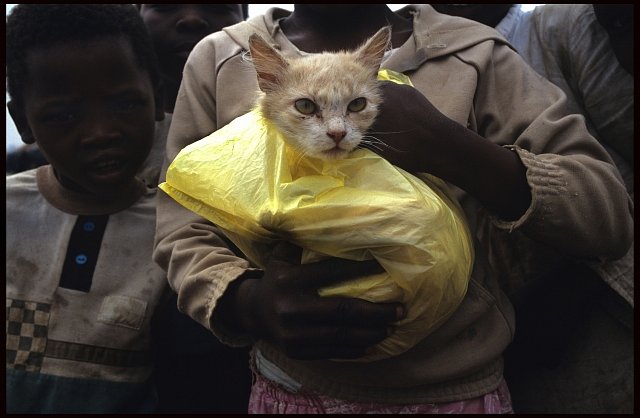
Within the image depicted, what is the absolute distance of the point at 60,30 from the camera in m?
2.18

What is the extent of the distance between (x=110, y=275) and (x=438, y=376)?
44.1 inches

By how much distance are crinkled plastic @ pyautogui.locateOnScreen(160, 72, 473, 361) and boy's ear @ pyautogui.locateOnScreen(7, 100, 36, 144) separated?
1.11 metres

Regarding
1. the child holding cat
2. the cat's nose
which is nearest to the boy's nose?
the child holding cat

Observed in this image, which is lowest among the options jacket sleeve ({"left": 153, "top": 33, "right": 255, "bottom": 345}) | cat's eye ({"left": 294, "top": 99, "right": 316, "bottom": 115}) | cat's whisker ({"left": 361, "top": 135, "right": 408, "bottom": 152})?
jacket sleeve ({"left": 153, "top": 33, "right": 255, "bottom": 345})

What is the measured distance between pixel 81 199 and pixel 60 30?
58 centimetres

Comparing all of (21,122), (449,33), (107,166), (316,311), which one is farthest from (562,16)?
(21,122)

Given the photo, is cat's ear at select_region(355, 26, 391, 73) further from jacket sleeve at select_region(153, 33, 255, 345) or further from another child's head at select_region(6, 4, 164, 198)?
another child's head at select_region(6, 4, 164, 198)

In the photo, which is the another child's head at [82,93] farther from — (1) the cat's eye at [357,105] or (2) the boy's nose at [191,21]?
(1) the cat's eye at [357,105]

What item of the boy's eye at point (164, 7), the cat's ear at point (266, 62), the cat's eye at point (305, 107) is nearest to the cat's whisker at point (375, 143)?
the cat's eye at point (305, 107)

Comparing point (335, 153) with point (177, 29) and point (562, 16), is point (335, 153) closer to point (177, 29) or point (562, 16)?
point (562, 16)

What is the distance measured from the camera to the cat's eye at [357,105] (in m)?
1.45

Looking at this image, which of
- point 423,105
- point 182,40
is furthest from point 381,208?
point 182,40

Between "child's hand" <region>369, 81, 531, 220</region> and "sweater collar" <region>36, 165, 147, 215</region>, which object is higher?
"child's hand" <region>369, 81, 531, 220</region>

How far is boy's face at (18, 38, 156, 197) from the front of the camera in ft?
6.81
